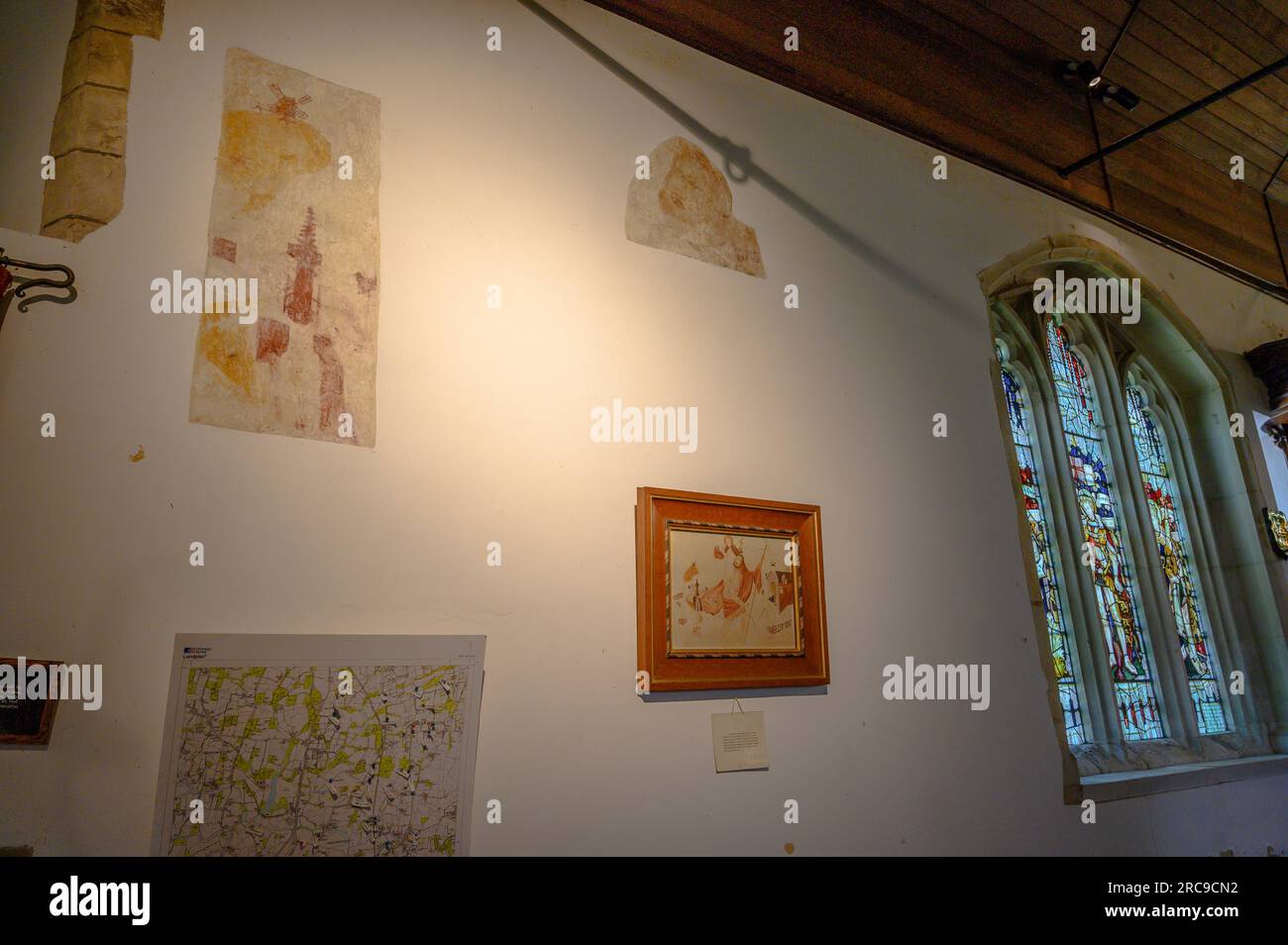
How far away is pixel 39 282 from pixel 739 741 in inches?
94.7

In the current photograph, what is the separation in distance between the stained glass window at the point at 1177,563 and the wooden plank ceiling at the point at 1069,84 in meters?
1.29

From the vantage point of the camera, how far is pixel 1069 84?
479 centimetres

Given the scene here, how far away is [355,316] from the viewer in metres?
2.37

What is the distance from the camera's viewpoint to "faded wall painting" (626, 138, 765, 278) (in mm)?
3061

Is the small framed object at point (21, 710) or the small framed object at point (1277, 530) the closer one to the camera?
the small framed object at point (21, 710)

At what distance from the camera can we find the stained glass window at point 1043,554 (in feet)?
13.7

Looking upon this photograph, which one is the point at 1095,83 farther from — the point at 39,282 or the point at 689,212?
the point at 39,282

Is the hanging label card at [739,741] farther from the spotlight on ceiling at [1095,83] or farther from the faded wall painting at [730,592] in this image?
the spotlight on ceiling at [1095,83]
